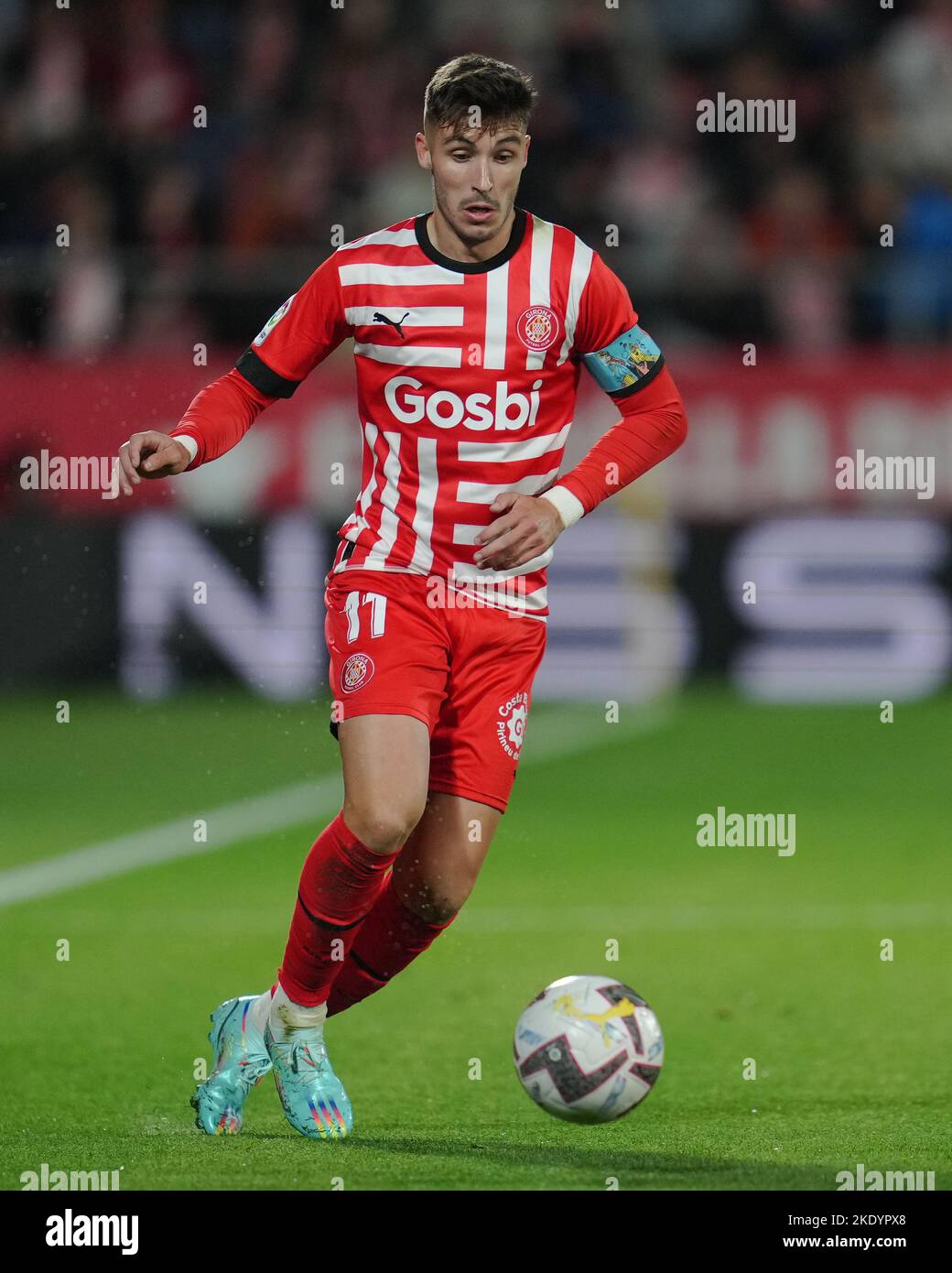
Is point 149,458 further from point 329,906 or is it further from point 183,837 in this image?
point 183,837

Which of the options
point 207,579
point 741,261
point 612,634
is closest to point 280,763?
point 207,579

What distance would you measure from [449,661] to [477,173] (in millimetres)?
1044

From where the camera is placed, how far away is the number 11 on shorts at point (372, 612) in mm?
4750

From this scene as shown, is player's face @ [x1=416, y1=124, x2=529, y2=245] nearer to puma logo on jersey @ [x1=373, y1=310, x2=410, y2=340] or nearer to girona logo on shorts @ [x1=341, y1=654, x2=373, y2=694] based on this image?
puma logo on jersey @ [x1=373, y1=310, x2=410, y2=340]

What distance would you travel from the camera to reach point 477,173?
466 centimetres

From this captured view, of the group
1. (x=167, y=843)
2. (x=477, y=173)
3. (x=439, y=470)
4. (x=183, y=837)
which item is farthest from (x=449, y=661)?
(x=183, y=837)

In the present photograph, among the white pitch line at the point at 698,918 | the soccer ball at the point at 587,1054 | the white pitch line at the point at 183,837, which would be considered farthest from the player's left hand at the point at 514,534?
the white pitch line at the point at 183,837

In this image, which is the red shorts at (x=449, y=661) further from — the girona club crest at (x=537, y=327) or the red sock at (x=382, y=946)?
the girona club crest at (x=537, y=327)

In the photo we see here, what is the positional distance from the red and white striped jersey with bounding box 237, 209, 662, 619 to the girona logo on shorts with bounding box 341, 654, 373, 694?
0.25 m

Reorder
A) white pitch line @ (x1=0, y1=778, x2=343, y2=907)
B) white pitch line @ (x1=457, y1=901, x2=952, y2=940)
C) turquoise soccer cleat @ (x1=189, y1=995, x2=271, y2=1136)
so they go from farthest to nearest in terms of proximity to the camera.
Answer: white pitch line @ (x1=0, y1=778, x2=343, y2=907) → white pitch line @ (x1=457, y1=901, x2=952, y2=940) → turquoise soccer cleat @ (x1=189, y1=995, x2=271, y2=1136)

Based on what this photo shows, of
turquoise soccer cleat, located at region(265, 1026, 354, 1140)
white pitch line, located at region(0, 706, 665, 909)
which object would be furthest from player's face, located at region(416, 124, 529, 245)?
white pitch line, located at region(0, 706, 665, 909)

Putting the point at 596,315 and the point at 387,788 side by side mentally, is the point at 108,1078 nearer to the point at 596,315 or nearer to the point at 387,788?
the point at 387,788

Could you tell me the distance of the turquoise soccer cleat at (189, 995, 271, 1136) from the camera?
4.71 metres

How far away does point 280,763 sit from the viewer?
36.3 ft
